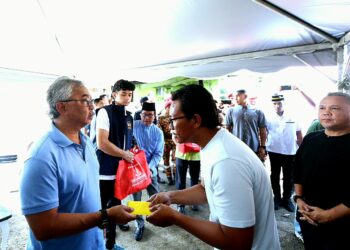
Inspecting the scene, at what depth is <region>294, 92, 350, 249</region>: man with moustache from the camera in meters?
1.82

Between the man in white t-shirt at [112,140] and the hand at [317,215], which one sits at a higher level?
the man in white t-shirt at [112,140]

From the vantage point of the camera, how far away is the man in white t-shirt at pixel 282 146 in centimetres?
417

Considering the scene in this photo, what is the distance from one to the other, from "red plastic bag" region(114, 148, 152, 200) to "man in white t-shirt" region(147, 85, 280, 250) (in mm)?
1639

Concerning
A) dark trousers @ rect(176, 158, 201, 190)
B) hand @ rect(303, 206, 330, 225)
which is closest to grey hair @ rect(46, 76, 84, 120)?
hand @ rect(303, 206, 330, 225)

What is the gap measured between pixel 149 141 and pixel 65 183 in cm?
244

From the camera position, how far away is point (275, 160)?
4328mm

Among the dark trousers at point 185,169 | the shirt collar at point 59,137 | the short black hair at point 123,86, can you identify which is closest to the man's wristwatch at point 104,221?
the shirt collar at point 59,137

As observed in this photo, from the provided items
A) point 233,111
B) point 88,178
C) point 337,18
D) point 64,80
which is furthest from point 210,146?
point 233,111

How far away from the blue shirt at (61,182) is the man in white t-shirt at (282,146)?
353 centimetres

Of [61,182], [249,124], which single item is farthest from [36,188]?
[249,124]

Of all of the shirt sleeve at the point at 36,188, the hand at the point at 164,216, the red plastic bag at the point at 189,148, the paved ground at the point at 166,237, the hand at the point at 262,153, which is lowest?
the paved ground at the point at 166,237

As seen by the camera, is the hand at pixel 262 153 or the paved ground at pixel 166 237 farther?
the hand at pixel 262 153

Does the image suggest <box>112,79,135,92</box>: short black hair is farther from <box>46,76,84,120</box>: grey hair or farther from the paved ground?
the paved ground

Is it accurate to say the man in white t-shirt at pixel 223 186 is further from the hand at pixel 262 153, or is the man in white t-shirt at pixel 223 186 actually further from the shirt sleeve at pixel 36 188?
the hand at pixel 262 153
